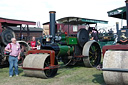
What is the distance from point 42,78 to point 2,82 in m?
0.96

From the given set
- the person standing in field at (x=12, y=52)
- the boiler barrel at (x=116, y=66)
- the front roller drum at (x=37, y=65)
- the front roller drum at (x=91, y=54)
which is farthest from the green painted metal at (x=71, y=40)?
the boiler barrel at (x=116, y=66)

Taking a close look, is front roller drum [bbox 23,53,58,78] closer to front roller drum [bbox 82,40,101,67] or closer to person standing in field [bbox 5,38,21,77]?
person standing in field [bbox 5,38,21,77]

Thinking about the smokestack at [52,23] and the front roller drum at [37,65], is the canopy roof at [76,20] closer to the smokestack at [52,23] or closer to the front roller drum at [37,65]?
the smokestack at [52,23]

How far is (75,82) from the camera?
4.22 metres

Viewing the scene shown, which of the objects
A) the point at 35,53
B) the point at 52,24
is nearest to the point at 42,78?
the point at 35,53

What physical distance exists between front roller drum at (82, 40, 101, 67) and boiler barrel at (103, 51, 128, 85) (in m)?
2.92

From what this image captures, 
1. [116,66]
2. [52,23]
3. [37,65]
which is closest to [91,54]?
[52,23]

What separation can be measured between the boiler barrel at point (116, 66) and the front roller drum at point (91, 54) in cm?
292

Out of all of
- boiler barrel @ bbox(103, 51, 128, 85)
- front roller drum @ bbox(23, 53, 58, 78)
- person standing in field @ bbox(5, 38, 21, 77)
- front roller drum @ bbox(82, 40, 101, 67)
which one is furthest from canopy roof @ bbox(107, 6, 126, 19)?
person standing in field @ bbox(5, 38, 21, 77)

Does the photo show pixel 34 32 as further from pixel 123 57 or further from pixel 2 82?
pixel 123 57

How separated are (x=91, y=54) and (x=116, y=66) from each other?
3499mm

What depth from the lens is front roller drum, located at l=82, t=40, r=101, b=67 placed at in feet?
20.7

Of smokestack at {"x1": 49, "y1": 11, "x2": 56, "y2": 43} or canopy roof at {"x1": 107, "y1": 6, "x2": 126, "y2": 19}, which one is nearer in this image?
canopy roof at {"x1": 107, "y1": 6, "x2": 126, "y2": 19}

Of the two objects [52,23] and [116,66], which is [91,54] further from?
[116,66]
